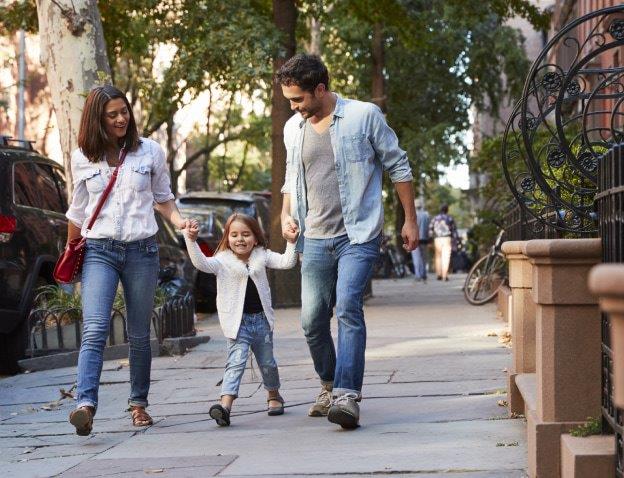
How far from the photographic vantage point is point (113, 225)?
731 cm

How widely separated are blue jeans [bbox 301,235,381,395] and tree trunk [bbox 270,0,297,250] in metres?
12.3

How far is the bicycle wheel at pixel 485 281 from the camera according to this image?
723 inches

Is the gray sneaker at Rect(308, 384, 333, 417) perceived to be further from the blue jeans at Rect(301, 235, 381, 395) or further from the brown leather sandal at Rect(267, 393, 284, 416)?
the brown leather sandal at Rect(267, 393, 284, 416)

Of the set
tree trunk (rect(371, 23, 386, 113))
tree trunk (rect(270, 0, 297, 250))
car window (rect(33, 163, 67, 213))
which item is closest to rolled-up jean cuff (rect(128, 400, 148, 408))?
car window (rect(33, 163, 67, 213))

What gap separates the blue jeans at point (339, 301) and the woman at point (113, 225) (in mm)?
729

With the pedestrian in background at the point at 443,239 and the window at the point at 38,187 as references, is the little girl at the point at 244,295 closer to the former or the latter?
the window at the point at 38,187

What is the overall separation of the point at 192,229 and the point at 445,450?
191 cm

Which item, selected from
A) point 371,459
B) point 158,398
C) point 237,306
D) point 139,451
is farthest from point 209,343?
point 371,459

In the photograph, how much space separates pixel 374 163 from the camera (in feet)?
23.6

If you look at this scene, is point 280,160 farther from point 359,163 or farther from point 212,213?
point 359,163

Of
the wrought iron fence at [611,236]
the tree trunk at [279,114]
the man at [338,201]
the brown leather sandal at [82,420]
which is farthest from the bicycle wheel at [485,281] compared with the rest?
the wrought iron fence at [611,236]

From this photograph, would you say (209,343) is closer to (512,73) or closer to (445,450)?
(445,450)

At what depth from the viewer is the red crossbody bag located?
7262mm

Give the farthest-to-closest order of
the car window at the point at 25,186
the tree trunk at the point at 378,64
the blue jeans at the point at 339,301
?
the tree trunk at the point at 378,64
the car window at the point at 25,186
the blue jeans at the point at 339,301
